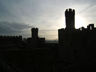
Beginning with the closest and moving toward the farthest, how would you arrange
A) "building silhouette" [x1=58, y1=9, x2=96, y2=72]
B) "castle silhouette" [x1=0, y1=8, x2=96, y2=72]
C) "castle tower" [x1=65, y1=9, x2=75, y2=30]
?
"castle silhouette" [x1=0, y1=8, x2=96, y2=72]
"building silhouette" [x1=58, y1=9, x2=96, y2=72]
"castle tower" [x1=65, y1=9, x2=75, y2=30]

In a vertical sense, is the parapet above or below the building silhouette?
above

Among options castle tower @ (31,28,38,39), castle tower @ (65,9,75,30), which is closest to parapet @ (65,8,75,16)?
castle tower @ (65,9,75,30)

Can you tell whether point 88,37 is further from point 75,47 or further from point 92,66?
point 92,66

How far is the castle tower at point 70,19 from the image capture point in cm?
2633

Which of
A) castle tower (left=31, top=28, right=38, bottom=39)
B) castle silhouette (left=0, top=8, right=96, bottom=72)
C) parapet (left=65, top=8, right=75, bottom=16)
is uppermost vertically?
parapet (left=65, top=8, right=75, bottom=16)

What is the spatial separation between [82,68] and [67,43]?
5.36 metres

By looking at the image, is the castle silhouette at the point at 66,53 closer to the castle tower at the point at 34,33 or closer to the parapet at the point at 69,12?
the parapet at the point at 69,12

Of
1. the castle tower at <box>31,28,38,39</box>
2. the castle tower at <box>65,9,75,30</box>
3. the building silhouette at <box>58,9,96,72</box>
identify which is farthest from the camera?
the castle tower at <box>31,28,38,39</box>

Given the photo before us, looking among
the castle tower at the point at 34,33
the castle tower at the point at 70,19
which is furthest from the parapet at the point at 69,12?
the castle tower at the point at 34,33

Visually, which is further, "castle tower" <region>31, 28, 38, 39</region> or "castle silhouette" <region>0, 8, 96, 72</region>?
"castle tower" <region>31, 28, 38, 39</region>

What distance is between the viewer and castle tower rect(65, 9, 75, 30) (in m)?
26.3

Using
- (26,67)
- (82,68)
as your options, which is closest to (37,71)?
(26,67)

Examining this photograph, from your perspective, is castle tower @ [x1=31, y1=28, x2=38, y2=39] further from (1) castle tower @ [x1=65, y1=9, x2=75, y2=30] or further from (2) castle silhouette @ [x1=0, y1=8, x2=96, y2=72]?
(1) castle tower @ [x1=65, y1=9, x2=75, y2=30]

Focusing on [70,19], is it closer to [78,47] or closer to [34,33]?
[78,47]
